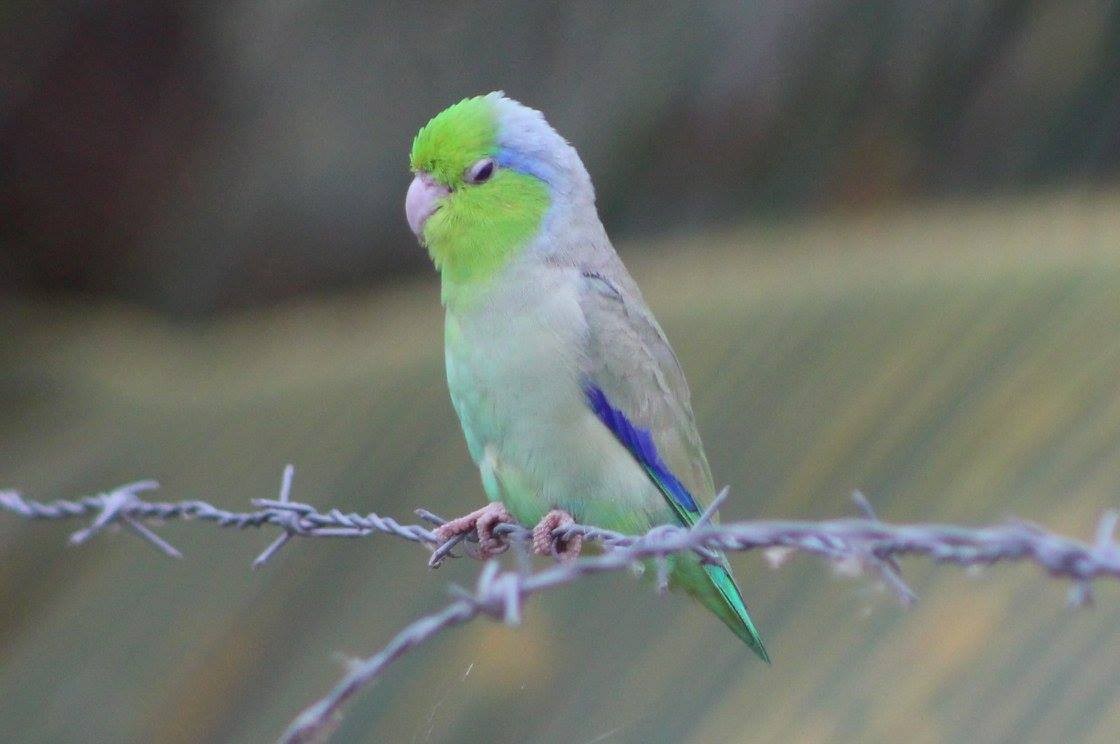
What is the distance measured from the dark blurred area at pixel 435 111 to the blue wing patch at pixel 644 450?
2882 millimetres

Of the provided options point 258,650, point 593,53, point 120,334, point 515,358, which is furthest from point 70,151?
point 515,358

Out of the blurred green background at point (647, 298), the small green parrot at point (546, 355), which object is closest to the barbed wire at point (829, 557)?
the blurred green background at point (647, 298)

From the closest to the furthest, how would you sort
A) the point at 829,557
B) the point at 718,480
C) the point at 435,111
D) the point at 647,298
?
1. the point at 829,557
2. the point at 718,480
3. the point at 647,298
4. the point at 435,111

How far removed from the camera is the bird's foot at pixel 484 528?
3.92 meters

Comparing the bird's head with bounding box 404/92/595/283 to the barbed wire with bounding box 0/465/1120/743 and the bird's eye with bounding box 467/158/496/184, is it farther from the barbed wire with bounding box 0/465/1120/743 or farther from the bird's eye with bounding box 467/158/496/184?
the barbed wire with bounding box 0/465/1120/743

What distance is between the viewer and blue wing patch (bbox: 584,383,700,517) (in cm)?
403

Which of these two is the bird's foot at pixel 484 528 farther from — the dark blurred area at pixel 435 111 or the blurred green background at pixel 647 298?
the dark blurred area at pixel 435 111

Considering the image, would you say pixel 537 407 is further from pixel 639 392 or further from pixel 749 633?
pixel 749 633

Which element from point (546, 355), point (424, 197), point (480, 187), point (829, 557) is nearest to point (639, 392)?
point (546, 355)

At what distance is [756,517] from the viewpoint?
17.2 ft

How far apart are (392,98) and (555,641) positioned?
4.37m

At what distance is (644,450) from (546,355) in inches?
17.4

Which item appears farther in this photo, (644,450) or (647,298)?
(647,298)

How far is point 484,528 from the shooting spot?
3.96 meters
